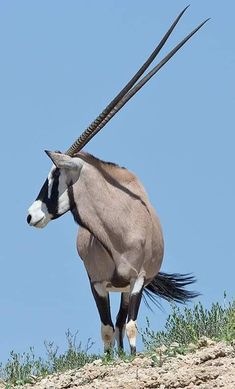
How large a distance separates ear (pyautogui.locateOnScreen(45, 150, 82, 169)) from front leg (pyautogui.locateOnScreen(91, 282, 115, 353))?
115 centimetres

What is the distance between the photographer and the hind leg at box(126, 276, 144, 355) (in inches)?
474

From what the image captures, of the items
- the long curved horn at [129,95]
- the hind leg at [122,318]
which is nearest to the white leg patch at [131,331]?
the hind leg at [122,318]

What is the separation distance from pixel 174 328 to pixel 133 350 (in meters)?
0.65

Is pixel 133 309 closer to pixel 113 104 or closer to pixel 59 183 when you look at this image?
pixel 59 183

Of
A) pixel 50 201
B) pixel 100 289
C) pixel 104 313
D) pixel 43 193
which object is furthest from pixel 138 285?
pixel 43 193

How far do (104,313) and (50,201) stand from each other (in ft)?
3.92

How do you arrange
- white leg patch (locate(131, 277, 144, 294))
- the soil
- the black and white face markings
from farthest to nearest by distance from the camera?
the black and white face markings < white leg patch (locate(131, 277, 144, 294)) < the soil

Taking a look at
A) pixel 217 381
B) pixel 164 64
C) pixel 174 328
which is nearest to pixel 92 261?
pixel 174 328

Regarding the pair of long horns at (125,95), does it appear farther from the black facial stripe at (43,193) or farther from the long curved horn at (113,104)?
the black facial stripe at (43,193)

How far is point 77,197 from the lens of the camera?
496 inches

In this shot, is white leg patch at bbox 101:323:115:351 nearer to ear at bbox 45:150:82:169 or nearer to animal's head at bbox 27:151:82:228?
animal's head at bbox 27:151:82:228

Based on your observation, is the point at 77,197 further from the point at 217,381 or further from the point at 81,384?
the point at 217,381

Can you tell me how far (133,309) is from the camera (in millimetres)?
12141

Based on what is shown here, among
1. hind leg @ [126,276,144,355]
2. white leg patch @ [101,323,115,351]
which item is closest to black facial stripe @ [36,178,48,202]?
hind leg @ [126,276,144,355]
